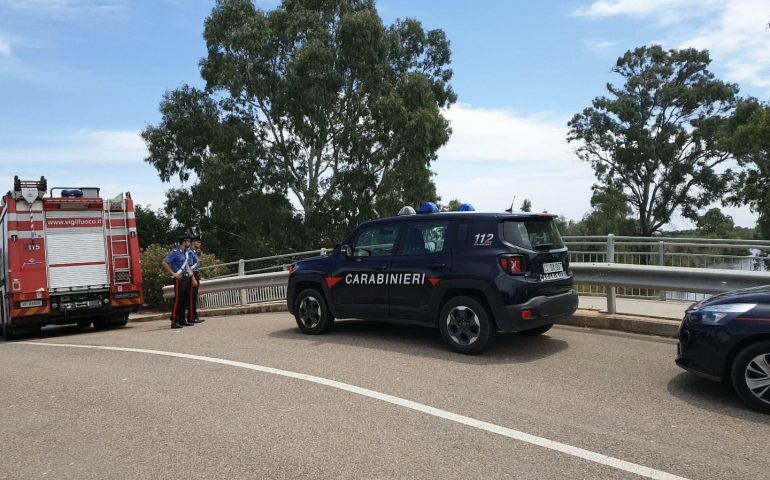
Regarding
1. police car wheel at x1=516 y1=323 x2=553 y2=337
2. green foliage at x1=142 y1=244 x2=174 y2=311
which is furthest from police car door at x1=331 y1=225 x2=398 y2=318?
green foliage at x1=142 y1=244 x2=174 y2=311

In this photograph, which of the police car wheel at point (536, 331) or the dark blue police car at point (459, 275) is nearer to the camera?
the dark blue police car at point (459, 275)

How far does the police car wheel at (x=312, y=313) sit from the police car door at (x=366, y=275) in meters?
0.31

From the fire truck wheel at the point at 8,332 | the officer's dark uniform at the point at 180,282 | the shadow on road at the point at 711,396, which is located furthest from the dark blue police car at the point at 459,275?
the fire truck wheel at the point at 8,332

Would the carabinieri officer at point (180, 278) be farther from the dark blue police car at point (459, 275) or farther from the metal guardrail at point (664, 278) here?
the metal guardrail at point (664, 278)

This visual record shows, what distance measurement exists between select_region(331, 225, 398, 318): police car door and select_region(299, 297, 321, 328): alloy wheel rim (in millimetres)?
439

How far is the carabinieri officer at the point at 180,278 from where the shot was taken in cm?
1114

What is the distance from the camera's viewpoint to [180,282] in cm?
1115

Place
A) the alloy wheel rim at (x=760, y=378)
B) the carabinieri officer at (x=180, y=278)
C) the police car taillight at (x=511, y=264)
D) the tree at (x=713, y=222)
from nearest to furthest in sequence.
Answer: the alloy wheel rim at (x=760, y=378), the police car taillight at (x=511, y=264), the carabinieri officer at (x=180, y=278), the tree at (x=713, y=222)

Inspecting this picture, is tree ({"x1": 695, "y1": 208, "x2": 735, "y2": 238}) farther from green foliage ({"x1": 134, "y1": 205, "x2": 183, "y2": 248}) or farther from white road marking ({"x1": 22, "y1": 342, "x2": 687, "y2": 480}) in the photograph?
white road marking ({"x1": 22, "y1": 342, "x2": 687, "y2": 480})

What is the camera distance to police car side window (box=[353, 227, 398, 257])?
7922 mm

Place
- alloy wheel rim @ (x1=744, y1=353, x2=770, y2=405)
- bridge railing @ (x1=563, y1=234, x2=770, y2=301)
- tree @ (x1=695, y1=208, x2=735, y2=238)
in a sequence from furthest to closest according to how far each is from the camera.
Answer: tree @ (x1=695, y1=208, x2=735, y2=238) → bridge railing @ (x1=563, y1=234, x2=770, y2=301) → alloy wheel rim @ (x1=744, y1=353, x2=770, y2=405)

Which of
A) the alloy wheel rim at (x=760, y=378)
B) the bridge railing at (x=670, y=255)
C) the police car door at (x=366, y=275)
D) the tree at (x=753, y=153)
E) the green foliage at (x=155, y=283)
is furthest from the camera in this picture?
the tree at (x=753, y=153)

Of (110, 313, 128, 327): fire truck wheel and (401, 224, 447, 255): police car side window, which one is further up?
(401, 224, 447, 255): police car side window

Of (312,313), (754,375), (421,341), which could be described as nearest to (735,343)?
(754,375)
